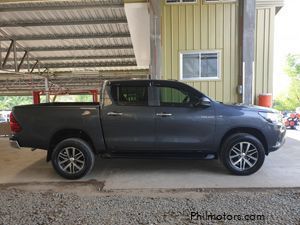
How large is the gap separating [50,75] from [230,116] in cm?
1370

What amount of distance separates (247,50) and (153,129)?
487 cm

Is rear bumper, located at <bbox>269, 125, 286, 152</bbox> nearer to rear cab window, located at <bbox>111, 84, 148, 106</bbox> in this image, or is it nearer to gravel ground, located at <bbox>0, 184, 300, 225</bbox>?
gravel ground, located at <bbox>0, 184, 300, 225</bbox>

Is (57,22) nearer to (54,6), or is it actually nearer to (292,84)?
(54,6)

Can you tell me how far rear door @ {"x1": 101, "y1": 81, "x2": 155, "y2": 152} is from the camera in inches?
200

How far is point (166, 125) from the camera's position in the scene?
200 inches

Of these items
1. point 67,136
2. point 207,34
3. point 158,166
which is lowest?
point 158,166

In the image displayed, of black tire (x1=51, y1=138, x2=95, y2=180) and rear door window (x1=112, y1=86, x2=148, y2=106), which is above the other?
rear door window (x1=112, y1=86, x2=148, y2=106)

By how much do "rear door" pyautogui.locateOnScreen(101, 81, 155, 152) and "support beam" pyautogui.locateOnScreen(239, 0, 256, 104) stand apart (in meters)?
4.39

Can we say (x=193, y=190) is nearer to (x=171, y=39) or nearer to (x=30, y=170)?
(x=30, y=170)

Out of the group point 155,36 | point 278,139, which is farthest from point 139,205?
point 155,36

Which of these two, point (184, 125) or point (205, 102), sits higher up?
point (205, 102)

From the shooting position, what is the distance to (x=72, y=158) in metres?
5.09

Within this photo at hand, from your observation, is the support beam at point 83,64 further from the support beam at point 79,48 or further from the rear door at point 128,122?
the rear door at point 128,122

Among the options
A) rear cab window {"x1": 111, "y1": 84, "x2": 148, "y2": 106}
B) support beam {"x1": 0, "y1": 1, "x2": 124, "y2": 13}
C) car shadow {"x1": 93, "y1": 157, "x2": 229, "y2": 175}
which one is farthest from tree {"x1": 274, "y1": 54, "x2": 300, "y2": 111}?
rear cab window {"x1": 111, "y1": 84, "x2": 148, "y2": 106}
